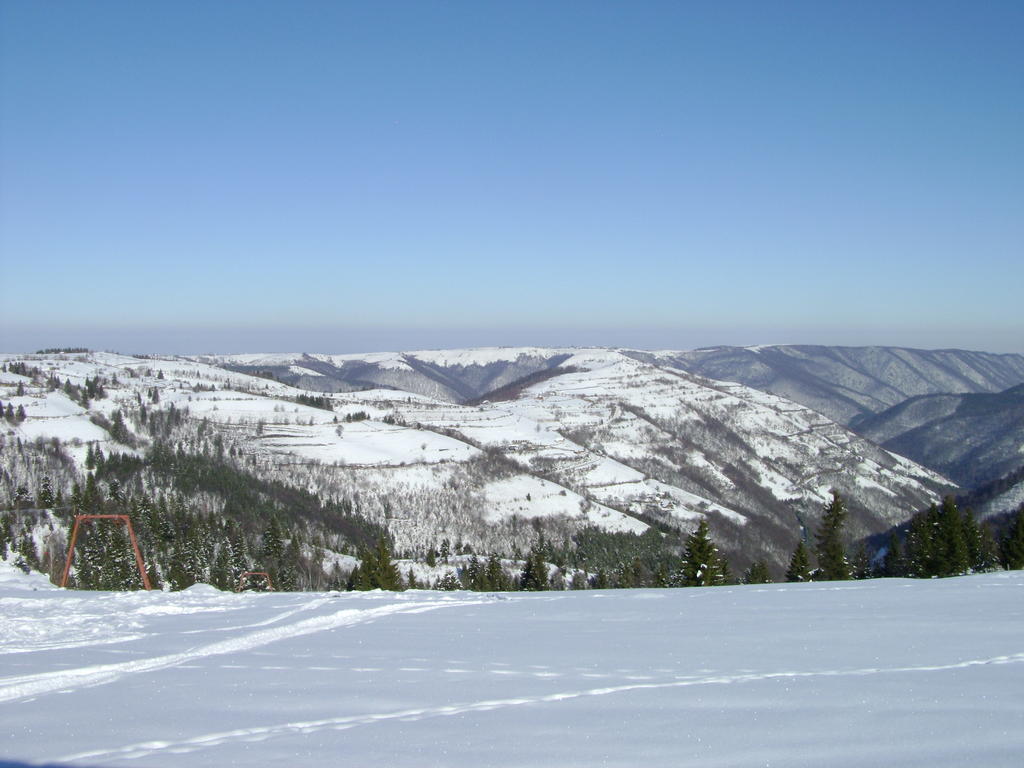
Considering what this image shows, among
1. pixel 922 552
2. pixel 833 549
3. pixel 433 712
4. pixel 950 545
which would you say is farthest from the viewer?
pixel 833 549

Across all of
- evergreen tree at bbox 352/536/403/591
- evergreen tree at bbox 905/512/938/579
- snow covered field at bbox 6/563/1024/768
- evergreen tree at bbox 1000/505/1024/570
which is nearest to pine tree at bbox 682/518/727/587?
evergreen tree at bbox 905/512/938/579

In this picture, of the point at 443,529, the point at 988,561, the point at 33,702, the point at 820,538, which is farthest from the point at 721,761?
the point at 443,529

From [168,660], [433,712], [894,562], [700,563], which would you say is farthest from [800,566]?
[433,712]

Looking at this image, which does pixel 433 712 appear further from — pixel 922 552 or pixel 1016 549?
pixel 1016 549

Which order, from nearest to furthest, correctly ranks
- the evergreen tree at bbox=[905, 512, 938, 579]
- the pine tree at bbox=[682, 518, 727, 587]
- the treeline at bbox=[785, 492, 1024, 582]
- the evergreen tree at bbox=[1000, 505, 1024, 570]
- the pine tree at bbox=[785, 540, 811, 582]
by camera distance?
1. the pine tree at bbox=[682, 518, 727, 587]
2. the treeline at bbox=[785, 492, 1024, 582]
3. the evergreen tree at bbox=[1000, 505, 1024, 570]
4. the evergreen tree at bbox=[905, 512, 938, 579]
5. the pine tree at bbox=[785, 540, 811, 582]

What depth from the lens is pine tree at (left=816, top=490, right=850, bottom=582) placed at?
51906 mm

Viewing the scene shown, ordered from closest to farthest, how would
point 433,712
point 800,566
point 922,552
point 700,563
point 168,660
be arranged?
point 433,712 → point 168,660 → point 700,563 → point 922,552 → point 800,566

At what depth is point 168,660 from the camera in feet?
38.6

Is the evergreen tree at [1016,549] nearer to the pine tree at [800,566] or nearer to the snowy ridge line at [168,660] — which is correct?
the pine tree at [800,566]

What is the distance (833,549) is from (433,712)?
52.5 metres

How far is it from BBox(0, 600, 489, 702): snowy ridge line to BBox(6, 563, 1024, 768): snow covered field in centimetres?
7

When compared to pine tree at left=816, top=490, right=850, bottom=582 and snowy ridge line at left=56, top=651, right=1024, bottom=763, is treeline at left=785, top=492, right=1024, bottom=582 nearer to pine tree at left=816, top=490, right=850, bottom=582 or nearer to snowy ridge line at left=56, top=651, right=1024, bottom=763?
pine tree at left=816, top=490, right=850, bottom=582

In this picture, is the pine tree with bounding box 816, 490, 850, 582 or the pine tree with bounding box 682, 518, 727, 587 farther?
the pine tree with bounding box 816, 490, 850, 582

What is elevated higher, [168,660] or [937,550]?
[168,660]
